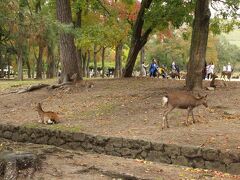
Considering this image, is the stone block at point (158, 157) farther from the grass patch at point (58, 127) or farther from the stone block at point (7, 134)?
the stone block at point (7, 134)

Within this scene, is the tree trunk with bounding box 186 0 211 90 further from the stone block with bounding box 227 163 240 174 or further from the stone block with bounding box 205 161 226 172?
the stone block with bounding box 227 163 240 174

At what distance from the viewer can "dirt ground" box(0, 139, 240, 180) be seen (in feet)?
31.2

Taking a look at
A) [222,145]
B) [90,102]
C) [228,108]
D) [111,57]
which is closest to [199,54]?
[228,108]

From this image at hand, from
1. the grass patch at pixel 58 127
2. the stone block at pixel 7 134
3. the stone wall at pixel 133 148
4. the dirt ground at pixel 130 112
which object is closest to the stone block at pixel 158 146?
the stone wall at pixel 133 148

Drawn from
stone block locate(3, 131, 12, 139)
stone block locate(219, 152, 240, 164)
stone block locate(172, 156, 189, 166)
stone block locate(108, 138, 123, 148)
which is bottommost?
stone block locate(3, 131, 12, 139)

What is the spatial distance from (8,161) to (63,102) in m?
8.63

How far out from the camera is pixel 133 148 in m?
11.8

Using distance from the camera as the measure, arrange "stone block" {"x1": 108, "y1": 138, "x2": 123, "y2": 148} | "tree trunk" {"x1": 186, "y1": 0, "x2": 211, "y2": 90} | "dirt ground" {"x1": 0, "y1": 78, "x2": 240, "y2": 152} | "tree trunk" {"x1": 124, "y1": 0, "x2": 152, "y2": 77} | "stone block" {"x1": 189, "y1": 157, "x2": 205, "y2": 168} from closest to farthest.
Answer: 1. "stone block" {"x1": 189, "y1": 157, "x2": 205, "y2": 168}
2. "dirt ground" {"x1": 0, "y1": 78, "x2": 240, "y2": 152}
3. "stone block" {"x1": 108, "y1": 138, "x2": 123, "y2": 148}
4. "tree trunk" {"x1": 186, "y1": 0, "x2": 211, "y2": 90}
5. "tree trunk" {"x1": 124, "y1": 0, "x2": 152, "y2": 77}

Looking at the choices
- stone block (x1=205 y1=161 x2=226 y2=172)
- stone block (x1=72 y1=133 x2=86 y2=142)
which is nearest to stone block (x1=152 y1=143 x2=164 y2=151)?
stone block (x1=205 y1=161 x2=226 y2=172)

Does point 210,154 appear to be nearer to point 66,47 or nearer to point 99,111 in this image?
point 99,111

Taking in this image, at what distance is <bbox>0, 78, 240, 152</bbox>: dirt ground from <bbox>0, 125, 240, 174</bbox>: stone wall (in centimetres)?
29

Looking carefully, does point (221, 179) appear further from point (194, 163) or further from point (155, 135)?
point (155, 135)

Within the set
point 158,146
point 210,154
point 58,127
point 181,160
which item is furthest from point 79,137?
point 210,154

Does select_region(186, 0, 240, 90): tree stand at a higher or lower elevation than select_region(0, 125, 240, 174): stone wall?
higher
